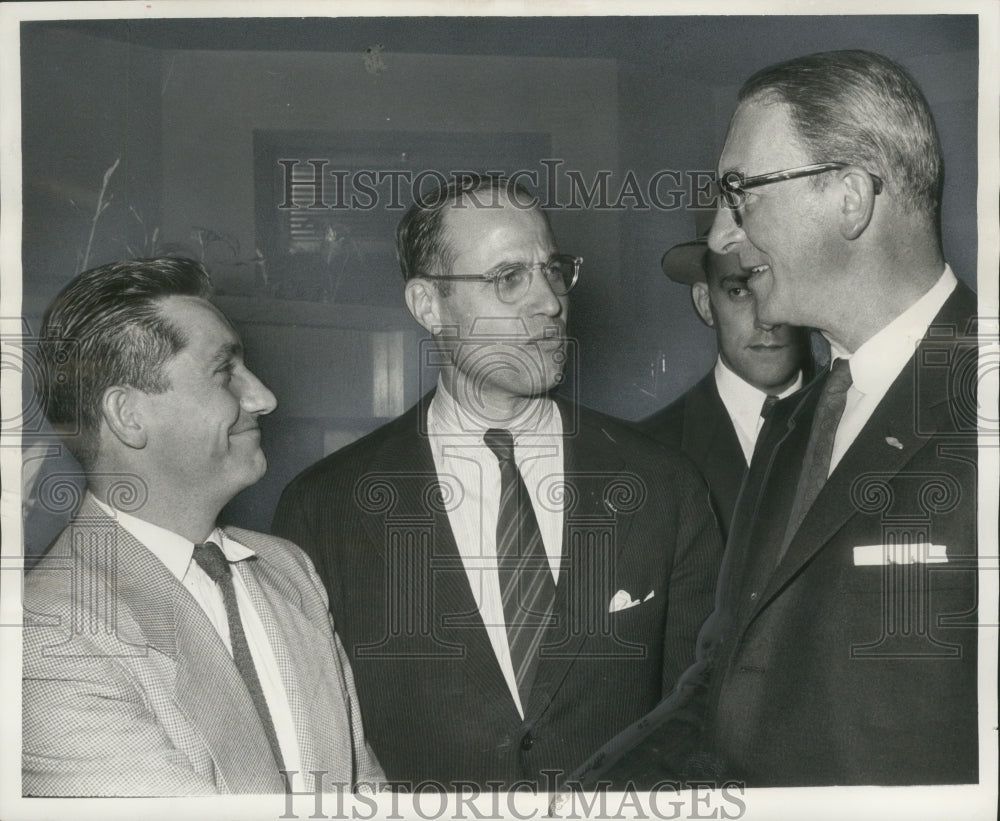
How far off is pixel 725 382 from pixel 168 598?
1.18 metres

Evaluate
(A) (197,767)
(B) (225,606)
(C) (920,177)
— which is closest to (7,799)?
(A) (197,767)

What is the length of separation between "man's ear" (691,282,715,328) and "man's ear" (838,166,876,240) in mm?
293

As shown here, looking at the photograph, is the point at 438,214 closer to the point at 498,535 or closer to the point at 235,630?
the point at 498,535

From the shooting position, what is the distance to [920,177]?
2090mm

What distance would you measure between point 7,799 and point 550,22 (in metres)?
1.95

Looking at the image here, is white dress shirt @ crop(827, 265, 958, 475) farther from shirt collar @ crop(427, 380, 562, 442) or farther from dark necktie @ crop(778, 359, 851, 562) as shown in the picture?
shirt collar @ crop(427, 380, 562, 442)

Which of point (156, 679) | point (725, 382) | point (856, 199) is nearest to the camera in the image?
point (156, 679)

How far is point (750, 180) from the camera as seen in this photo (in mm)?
2105

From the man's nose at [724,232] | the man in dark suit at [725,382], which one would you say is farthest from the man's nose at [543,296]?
the man's nose at [724,232]

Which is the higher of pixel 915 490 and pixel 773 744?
pixel 915 490

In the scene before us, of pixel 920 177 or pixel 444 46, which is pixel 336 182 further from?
pixel 920 177

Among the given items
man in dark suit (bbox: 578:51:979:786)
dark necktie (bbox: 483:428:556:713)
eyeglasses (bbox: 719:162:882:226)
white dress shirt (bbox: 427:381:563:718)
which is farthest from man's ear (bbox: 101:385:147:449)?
eyeglasses (bbox: 719:162:882:226)

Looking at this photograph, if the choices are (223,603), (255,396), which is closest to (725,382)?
(255,396)

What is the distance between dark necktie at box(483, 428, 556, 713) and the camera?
6.91 ft
